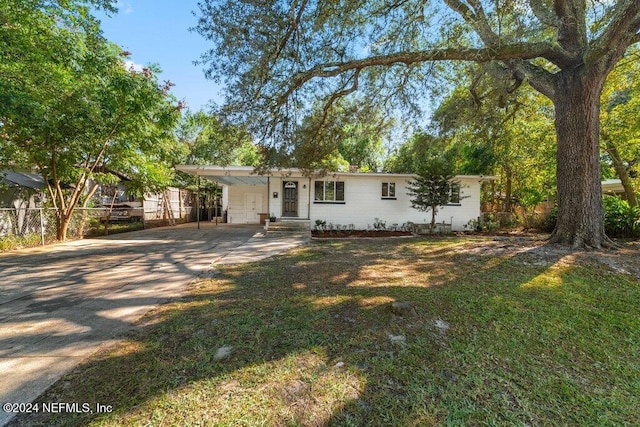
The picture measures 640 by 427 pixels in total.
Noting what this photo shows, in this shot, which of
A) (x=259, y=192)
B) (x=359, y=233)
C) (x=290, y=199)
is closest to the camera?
(x=359, y=233)

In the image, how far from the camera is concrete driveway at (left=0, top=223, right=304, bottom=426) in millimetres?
2512

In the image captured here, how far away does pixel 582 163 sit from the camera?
21.1 feet

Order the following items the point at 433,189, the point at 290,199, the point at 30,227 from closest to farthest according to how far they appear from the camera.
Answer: the point at 30,227, the point at 433,189, the point at 290,199

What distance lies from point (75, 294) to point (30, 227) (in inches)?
269

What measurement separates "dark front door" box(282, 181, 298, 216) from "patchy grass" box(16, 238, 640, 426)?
9128 mm

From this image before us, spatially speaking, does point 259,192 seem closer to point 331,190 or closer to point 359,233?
point 331,190

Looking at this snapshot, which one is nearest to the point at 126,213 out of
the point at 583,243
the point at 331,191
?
the point at 331,191

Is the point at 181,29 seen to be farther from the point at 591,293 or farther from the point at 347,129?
the point at 591,293

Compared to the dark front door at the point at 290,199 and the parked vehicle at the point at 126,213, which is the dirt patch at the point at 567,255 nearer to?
the dark front door at the point at 290,199

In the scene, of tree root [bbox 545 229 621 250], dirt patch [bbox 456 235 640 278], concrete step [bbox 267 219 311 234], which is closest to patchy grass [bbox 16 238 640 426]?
dirt patch [bbox 456 235 640 278]

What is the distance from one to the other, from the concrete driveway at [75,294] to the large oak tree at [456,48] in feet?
12.8

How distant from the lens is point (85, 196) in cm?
1141

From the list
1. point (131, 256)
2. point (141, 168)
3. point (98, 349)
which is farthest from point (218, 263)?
point (141, 168)

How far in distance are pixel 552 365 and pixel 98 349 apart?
4.12 meters
